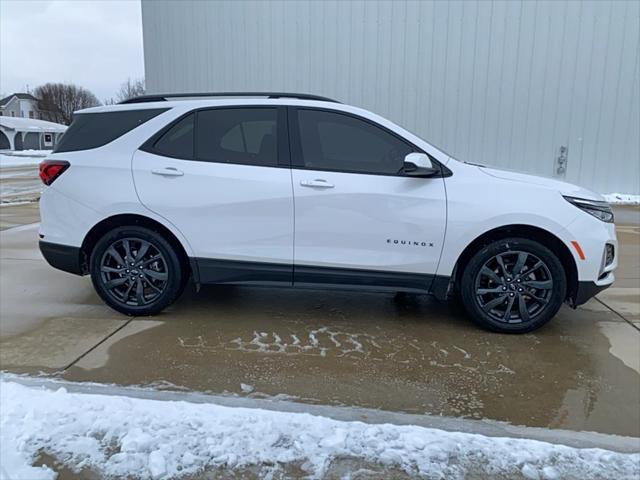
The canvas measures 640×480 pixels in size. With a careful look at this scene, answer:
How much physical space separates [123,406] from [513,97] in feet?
40.9

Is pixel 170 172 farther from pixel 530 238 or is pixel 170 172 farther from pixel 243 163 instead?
pixel 530 238

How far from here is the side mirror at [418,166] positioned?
4.06 m

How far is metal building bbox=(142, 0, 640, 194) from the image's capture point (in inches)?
503

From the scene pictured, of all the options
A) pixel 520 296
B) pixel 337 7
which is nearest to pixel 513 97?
pixel 337 7

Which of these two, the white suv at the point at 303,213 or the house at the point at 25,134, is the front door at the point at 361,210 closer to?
the white suv at the point at 303,213

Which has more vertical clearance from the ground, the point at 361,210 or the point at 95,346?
the point at 361,210

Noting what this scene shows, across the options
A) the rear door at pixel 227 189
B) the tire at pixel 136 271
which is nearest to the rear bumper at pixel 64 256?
the tire at pixel 136 271

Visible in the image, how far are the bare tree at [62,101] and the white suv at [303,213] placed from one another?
82.9m

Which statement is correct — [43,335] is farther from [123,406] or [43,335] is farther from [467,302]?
[467,302]

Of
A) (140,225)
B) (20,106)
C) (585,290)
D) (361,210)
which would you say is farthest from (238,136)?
Result: (20,106)

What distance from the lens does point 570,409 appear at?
127 inches

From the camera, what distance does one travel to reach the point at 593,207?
167 inches

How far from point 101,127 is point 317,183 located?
2.02 m

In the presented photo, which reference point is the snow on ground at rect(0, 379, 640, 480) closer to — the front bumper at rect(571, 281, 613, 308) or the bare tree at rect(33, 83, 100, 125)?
the front bumper at rect(571, 281, 613, 308)
